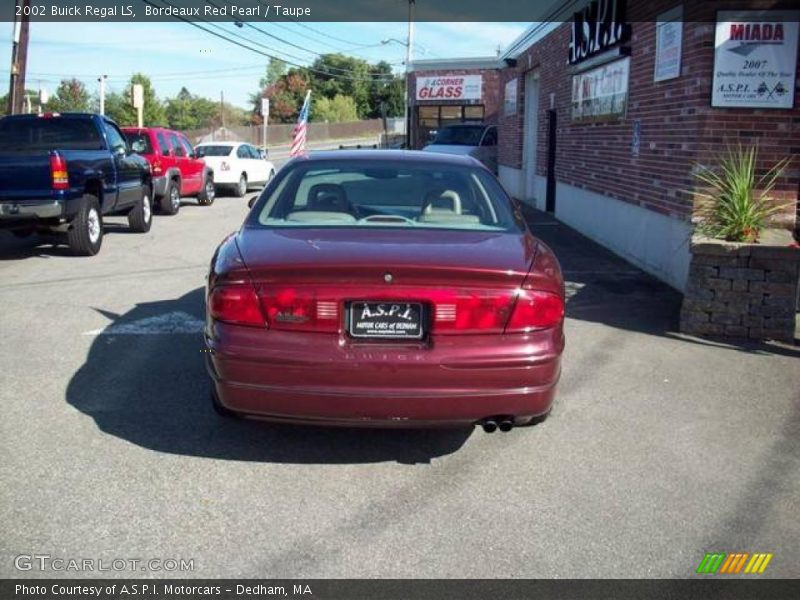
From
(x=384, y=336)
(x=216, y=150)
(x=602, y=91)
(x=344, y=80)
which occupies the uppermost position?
(x=344, y=80)

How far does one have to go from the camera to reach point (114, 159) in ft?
40.8

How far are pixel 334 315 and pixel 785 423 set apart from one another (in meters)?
3.00

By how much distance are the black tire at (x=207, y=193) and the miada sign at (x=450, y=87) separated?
17.6 metres

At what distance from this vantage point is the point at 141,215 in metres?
14.4

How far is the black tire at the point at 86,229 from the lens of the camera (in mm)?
11219

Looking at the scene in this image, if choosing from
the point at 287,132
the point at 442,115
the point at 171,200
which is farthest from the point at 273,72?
the point at 171,200

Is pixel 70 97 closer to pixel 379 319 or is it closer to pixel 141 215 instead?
pixel 141 215

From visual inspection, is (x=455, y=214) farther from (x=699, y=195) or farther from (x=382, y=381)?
(x=699, y=195)

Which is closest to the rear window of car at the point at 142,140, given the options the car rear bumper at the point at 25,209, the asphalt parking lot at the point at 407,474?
the car rear bumper at the point at 25,209

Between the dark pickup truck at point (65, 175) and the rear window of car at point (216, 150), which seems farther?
the rear window of car at point (216, 150)

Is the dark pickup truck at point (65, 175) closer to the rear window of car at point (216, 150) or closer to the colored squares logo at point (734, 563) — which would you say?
the colored squares logo at point (734, 563)

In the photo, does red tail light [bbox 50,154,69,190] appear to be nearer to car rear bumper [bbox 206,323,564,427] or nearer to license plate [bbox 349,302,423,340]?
car rear bumper [bbox 206,323,564,427]

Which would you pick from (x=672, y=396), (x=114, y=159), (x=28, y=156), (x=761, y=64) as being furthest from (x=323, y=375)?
(x=114, y=159)

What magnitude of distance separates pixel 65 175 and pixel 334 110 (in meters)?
78.3
